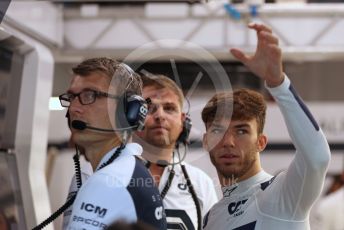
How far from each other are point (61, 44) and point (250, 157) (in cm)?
483

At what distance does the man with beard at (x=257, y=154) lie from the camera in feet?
7.27

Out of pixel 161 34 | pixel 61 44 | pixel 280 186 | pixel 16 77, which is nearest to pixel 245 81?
pixel 161 34

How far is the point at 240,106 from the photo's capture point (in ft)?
9.06

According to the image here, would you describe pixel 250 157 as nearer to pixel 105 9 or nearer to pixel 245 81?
pixel 105 9

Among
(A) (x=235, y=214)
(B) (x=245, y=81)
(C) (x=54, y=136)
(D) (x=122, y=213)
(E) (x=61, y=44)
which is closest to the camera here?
(D) (x=122, y=213)

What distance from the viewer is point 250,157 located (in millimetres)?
2736

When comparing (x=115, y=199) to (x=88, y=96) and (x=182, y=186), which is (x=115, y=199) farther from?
(x=182, y=186)

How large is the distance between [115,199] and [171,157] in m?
1.65

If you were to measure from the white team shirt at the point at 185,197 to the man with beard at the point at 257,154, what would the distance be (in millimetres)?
603

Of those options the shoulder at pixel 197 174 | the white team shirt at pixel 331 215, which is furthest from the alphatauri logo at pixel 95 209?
the white team shirt at pixel 331 215

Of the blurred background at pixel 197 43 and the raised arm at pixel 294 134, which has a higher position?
the raised arm at pixel 294 134

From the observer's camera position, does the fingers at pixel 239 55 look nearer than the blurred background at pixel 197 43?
Yes

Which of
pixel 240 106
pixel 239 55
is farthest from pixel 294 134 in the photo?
pixel 240 106

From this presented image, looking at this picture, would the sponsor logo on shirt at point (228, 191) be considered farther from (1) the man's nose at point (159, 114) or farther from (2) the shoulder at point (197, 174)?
(2) the shoulder at point (197, 174)
